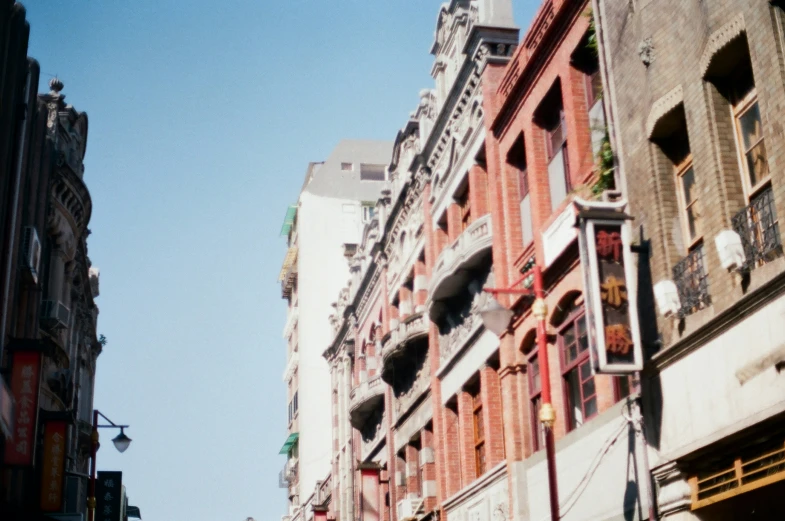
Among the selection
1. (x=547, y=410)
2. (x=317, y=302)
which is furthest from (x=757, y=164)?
(x=317, y=302)

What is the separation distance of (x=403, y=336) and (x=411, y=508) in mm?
5438

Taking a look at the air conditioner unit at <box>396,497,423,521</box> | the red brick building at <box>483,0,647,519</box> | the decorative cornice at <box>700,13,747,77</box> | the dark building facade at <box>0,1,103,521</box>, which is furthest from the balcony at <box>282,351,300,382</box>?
the decorative cornice at <box>700,13,747,77</box>

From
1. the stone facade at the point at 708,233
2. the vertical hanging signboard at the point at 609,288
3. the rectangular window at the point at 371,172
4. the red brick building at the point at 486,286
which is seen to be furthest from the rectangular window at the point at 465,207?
the rectangular window at the point at 371,172

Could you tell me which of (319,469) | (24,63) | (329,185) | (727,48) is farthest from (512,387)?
(329,185)

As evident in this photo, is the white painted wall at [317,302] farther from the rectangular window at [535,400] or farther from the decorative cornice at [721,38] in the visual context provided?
the decorative cornice at [721,38]

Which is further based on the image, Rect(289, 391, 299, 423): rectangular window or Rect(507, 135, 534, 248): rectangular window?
Rect(289, 391, 299, 423): rectangular window

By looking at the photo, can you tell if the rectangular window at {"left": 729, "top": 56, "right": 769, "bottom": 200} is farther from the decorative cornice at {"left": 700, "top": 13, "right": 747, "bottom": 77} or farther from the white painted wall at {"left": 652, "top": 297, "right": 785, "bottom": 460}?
the white painted wall at {"left": 652, "top": 297, "right": 785, "bottom": 460}

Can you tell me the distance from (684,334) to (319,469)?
5136cm

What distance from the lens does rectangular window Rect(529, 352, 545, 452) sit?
2437 cm

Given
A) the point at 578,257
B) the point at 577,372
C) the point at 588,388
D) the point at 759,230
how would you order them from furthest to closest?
the point at 577,372 < the point at 588,388 < the point at 578,257 < the point at 759,230

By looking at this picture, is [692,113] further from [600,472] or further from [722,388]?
[600,472]

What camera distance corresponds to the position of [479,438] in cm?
2908

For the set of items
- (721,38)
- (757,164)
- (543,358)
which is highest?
(721,38)

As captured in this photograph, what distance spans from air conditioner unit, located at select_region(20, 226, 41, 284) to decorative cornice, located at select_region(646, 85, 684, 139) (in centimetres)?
2066
